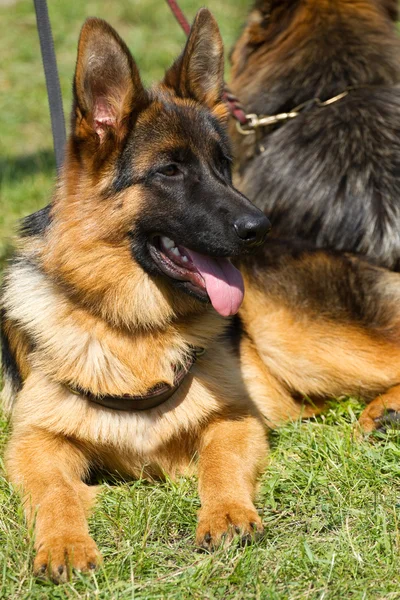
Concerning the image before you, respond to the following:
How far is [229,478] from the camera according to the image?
3336 millimetres

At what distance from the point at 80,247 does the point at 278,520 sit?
1.52 meters

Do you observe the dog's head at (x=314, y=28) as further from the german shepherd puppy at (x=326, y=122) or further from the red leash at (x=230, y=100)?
the red leash at (x=230, y=100)

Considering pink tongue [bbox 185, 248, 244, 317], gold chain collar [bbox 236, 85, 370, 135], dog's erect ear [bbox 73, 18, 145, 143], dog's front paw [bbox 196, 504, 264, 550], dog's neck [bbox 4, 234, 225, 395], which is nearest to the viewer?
dog's front paw [bbox 196, 504, 264, 550]

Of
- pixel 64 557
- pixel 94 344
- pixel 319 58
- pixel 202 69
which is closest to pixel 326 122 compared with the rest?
pixel 319 58

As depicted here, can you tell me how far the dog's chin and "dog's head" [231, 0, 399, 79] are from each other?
226 centimetres

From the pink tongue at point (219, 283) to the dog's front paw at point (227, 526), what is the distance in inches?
34.0

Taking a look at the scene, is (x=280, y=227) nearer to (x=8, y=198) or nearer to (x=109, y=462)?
(x=109, y=462)

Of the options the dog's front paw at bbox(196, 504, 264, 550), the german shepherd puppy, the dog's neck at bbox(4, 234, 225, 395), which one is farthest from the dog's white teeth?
the german shepherd puppy

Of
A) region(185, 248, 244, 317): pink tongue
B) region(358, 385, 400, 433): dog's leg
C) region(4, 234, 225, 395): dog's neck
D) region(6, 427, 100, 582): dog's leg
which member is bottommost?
region(358, 385, 400, 433): dog's leg

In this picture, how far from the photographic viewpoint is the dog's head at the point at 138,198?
3.24 m

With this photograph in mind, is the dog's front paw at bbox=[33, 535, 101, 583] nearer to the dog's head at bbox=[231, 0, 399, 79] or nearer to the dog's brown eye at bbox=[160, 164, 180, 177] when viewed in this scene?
the dog's brown eye at bbox=[160, 164, 180, 177]

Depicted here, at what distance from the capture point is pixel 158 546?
311 cm

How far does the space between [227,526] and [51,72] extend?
2732 millimetres

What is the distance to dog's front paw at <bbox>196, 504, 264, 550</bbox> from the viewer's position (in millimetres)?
2994
